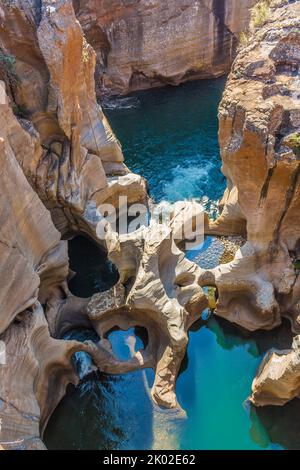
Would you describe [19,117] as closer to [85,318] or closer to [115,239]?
[115,239]

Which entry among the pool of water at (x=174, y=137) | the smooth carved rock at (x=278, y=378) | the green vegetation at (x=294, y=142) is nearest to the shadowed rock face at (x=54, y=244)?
the smooth carved rock at (x=278, y=378)

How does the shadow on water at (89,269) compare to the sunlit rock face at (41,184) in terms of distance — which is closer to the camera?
the sunlit rock face at (41,184)

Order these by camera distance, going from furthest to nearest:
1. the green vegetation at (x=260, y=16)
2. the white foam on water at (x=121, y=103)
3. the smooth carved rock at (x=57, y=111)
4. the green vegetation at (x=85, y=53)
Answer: the white foam on water at (x=121, y=103) < the green vegetation at (x=85, y=53) < the smooth carved rock at (x=57, y=111) < the green vegetation at (x=260, y=16)

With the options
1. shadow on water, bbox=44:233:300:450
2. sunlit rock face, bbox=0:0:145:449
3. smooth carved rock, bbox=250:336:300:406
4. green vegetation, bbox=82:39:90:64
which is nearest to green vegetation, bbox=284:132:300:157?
smooth carved rock, bbox=250:336:300:406

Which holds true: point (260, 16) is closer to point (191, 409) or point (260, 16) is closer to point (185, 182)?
point (185, 182)

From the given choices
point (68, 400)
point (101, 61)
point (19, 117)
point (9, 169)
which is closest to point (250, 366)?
point (68, 400)

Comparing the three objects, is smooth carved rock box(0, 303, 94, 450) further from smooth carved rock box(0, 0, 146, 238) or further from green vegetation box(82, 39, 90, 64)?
green vegetation box(82, 39, 90, 64)
